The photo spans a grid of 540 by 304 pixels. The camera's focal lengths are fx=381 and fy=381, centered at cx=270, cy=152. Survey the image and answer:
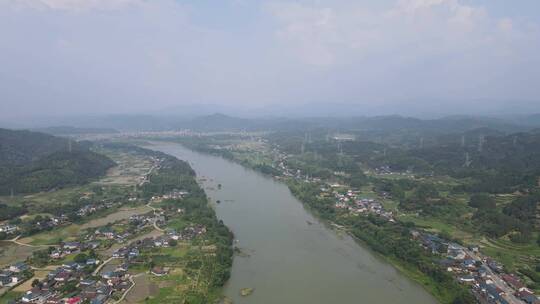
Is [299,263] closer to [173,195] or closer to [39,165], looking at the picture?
[173,195]

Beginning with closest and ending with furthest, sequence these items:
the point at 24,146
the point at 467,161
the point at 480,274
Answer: the point at 480,274
the point at 467,161
the point at 24,146

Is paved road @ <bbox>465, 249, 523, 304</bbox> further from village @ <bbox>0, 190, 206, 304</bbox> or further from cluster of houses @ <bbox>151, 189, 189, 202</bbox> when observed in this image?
cluster of houses @ <bbox>151, 189, 189, 202</bbox>

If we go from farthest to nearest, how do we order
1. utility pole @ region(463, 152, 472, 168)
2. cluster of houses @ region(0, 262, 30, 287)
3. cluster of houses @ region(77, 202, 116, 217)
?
utility pole @ region(463, 152, 472, 168)
cluster of houses @ region(77, 202, 116, 217)
cluster of houses @ region(0, 262, 30, 287)

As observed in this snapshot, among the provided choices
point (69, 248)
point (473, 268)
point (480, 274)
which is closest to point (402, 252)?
point (473, 268)

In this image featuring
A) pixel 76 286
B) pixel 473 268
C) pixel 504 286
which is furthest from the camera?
pixel 473 268

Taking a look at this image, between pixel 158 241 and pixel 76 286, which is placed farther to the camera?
pixel 158 241

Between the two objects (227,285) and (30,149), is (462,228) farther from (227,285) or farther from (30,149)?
(30,149)

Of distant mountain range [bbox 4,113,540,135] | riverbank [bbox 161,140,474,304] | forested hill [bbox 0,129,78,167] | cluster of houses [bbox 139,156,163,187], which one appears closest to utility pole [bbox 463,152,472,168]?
riverbank [bbox 161,140,474,304]
